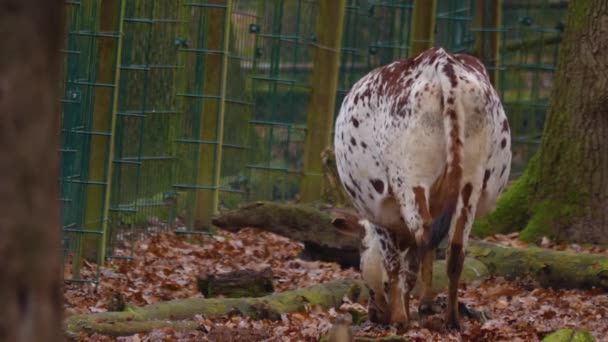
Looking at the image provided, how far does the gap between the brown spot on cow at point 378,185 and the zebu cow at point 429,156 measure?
12 mm

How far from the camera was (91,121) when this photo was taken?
1228 cm

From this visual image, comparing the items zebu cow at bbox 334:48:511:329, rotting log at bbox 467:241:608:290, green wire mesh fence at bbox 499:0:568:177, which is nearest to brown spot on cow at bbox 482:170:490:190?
zebu cow at bbox 334:48:511:329

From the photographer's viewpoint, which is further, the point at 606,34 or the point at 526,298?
the point at 606,34

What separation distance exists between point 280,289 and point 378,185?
2328 millimetres

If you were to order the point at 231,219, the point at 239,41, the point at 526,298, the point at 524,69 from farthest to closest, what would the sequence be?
the point at 524,69 → the point at 239,41 → the point at 231,219 → the point at 526,298

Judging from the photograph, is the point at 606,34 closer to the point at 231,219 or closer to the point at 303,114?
the point at 231,219

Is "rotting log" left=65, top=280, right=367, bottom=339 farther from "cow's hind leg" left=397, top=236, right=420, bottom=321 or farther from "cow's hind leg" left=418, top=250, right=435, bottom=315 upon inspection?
"cow's hind leg" left=418, top=250, right=435, bottom=315

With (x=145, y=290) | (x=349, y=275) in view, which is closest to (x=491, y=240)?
(x=349, y=275)

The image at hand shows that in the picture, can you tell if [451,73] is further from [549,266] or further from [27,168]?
[27,168]

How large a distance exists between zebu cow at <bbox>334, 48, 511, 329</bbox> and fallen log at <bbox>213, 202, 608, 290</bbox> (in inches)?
29.7

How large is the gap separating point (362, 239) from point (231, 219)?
3.52 meters

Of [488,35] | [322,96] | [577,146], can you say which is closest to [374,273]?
[577,146]

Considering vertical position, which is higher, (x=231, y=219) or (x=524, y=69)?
(x=524, y=69)

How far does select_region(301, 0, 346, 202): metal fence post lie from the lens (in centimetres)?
1717
